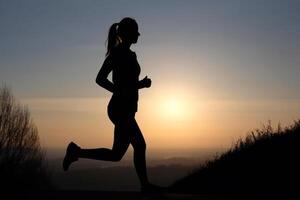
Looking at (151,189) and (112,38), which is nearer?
(151,189)

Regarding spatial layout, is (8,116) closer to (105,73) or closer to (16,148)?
(16,148)

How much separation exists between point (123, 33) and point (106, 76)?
57 centimetres

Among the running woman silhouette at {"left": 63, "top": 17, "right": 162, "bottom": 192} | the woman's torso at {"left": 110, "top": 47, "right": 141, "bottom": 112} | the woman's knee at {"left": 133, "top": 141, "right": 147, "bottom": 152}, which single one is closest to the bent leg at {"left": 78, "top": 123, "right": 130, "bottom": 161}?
the running woman silhouette at {"left": 63, "top": 17, "right": 162, "bottom": 192}

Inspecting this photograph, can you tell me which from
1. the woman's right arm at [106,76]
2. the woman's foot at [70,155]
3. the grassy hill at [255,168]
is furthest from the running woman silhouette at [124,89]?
the grassy hill at [255,168]

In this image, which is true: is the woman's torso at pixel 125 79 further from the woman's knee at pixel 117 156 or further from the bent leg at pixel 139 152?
the woman's knee at pixel 117 156

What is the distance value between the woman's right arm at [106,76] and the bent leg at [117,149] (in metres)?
0.47

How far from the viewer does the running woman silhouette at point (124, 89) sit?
650 cm

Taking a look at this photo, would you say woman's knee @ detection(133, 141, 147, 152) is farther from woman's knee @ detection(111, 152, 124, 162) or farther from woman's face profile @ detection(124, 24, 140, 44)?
woman's face profile @ detection(124, 24, 140, 44)

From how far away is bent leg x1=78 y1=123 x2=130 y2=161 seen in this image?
6496mm

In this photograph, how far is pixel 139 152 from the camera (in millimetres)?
6562

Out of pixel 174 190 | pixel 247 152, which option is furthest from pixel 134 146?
pixel 247 152

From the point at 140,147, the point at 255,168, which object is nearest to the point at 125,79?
the point at 140,147

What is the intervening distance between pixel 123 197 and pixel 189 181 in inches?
137

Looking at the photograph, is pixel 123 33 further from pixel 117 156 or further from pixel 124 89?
pixel 117 156
